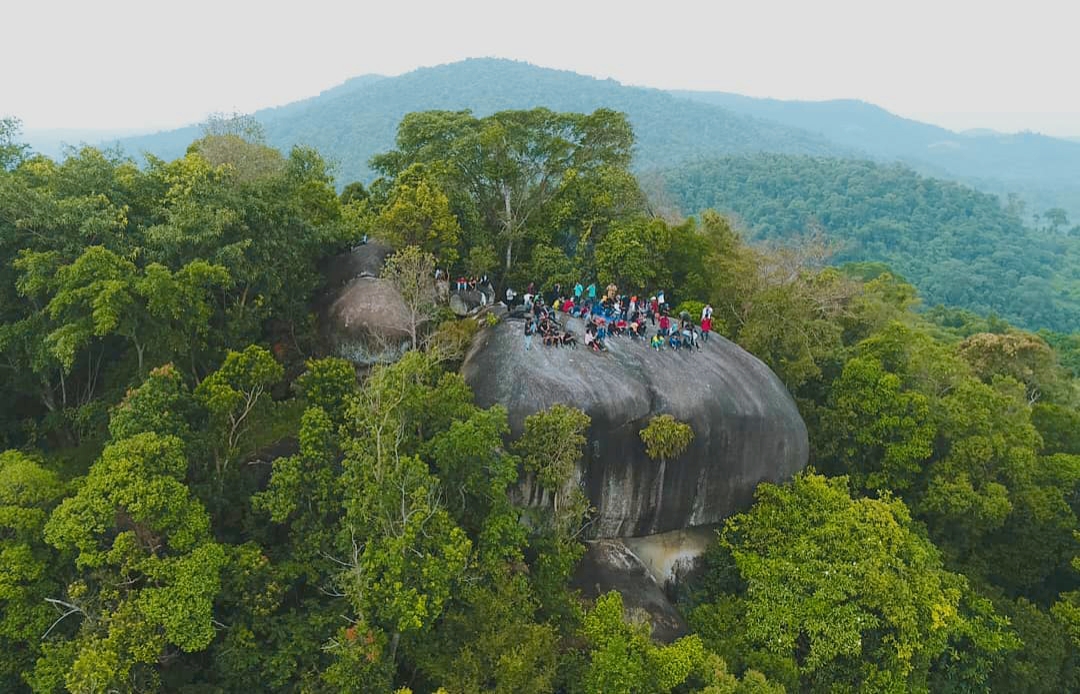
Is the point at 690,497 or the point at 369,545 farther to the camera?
the point at 690,497

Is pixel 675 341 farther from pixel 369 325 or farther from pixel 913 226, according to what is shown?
pixel 913 226

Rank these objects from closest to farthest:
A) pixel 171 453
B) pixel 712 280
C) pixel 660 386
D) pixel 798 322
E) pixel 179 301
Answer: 1. pixel 171 453
2. pixel 179 301
3. pixel 660 386
4. pixel 798 322
5. pixel 712 280

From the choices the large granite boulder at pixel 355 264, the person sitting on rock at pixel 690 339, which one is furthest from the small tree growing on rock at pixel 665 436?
the large granite boulder at pixel 355 264

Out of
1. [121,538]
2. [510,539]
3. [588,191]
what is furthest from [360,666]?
[588,191]

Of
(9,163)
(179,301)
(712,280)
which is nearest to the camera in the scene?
(179,301)

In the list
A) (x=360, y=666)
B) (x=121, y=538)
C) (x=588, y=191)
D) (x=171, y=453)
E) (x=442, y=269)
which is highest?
(x=588, y=191)

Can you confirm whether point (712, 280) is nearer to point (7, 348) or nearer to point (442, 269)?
point (442, 269)

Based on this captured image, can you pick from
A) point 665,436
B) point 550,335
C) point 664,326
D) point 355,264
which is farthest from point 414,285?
point 665,436

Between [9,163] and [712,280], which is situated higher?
[9,163]
